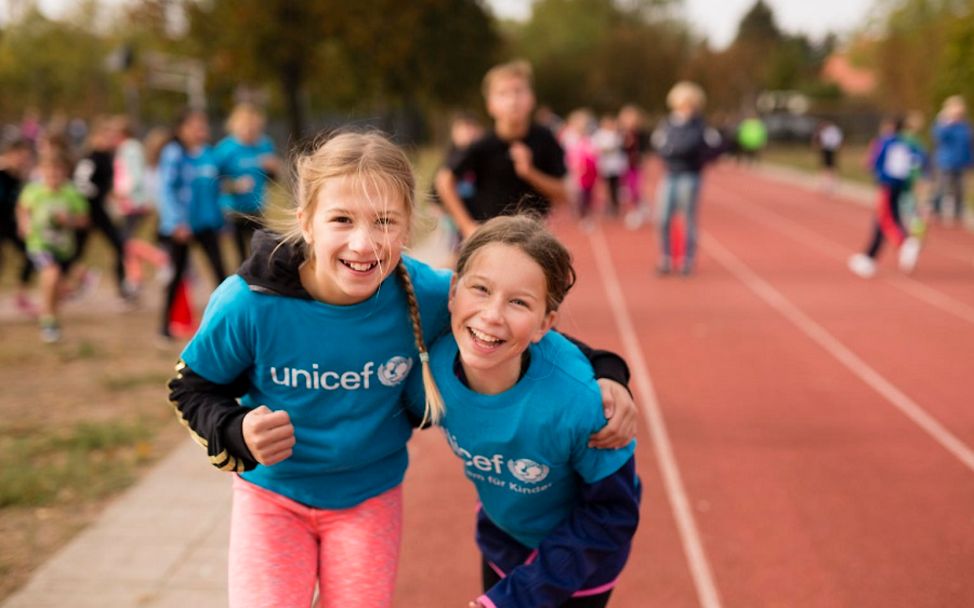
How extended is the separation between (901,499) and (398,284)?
327 cm

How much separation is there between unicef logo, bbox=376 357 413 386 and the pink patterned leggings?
343mm

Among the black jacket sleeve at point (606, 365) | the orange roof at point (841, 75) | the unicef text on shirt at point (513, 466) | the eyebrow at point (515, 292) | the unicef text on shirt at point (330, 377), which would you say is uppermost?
the orange roof at point (841, 75)

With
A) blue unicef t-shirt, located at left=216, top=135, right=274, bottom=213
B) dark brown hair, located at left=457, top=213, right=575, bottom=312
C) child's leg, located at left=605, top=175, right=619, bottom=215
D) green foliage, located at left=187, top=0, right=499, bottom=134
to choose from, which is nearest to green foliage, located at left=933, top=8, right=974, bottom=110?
child's leg, located at left=605, top=175, right=619, bottom=215

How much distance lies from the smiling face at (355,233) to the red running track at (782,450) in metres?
0.57

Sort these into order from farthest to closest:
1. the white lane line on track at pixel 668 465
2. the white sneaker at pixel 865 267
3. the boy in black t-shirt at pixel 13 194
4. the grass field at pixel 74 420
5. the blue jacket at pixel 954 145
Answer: the blue jacket at pixel 954 145, the white sneaker at pixel 865 267, the boy in black t-shirt at pixel 13 194, the grass field at pixel 74 420, the white lane line on track at pixel 668 465

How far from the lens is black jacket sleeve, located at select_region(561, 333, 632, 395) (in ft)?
7.61

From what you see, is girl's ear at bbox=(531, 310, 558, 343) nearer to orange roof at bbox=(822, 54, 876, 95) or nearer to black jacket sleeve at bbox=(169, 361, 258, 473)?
black jacket sleeve at bbox=(169, 361, 258, 473)

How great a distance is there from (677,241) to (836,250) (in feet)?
10.00

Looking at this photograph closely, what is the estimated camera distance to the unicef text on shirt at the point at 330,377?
2.19 m

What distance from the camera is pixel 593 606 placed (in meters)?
2.32

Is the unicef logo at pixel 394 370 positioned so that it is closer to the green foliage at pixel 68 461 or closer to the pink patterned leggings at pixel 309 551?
the pink patterned leggings at pixel 309 551

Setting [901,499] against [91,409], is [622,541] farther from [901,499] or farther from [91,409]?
[91,409]

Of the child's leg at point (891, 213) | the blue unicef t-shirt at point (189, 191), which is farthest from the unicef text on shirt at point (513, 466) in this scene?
the child's leg at point (891, 213)

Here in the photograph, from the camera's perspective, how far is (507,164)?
538 centimetres
